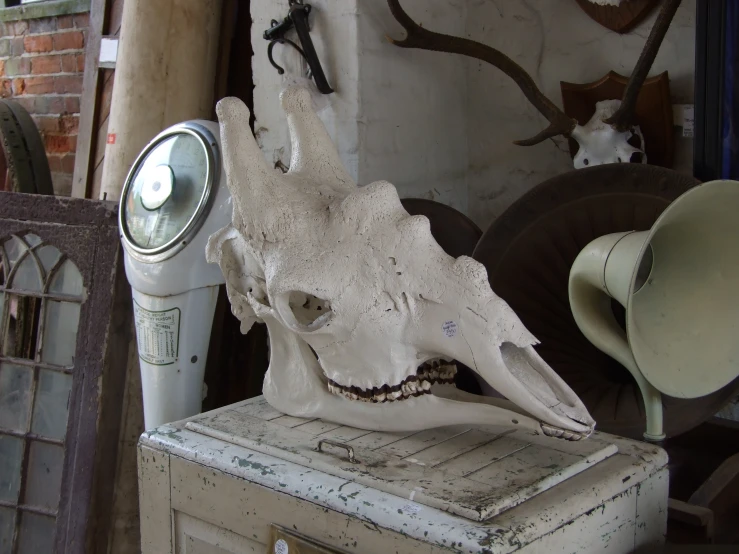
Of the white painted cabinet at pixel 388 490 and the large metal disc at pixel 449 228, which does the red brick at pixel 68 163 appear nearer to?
the large metal disc at pixel 449 228

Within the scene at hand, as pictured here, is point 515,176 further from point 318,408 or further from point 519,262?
point 318,408

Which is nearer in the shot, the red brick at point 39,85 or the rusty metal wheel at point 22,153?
the rusty metal wheel at point 22,153

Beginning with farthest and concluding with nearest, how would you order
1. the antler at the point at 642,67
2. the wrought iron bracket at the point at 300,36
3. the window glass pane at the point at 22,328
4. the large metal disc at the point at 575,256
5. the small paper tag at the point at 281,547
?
the window glass pane at the point at 22,328 < the wrought iron bracket at the point at 300,36 < the antler at the point at 642,67 < the large metal disc at the point at 575,256 < the small paper tag at the point at 281,547

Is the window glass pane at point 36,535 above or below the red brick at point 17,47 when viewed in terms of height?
below

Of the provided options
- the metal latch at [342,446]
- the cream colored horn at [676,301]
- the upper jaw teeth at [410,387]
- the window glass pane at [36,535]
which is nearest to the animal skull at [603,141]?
the cream colored horn at [676,301]

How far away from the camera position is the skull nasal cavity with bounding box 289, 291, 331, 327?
→ 138 centimetres

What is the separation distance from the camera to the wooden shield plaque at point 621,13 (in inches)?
75.1

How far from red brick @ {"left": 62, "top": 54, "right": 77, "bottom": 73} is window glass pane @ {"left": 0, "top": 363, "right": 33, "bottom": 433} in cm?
146

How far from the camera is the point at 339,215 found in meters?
1.28

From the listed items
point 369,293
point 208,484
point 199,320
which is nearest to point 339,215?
point 369,293

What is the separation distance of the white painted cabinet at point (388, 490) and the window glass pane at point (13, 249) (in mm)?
1069

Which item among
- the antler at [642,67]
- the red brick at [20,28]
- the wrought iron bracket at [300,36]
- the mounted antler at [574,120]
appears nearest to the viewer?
the antler at [642,67]

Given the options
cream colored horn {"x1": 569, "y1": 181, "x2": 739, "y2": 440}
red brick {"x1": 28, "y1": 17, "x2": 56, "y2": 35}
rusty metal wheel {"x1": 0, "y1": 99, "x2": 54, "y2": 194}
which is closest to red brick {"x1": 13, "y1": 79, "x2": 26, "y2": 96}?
red brick {"x1": 28, "y1": 17, "x2": 56, "y2": 35}

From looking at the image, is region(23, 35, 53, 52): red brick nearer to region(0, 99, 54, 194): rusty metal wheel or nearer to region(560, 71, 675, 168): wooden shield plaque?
region(0, 99, 54, 194): rusty metal wheel
